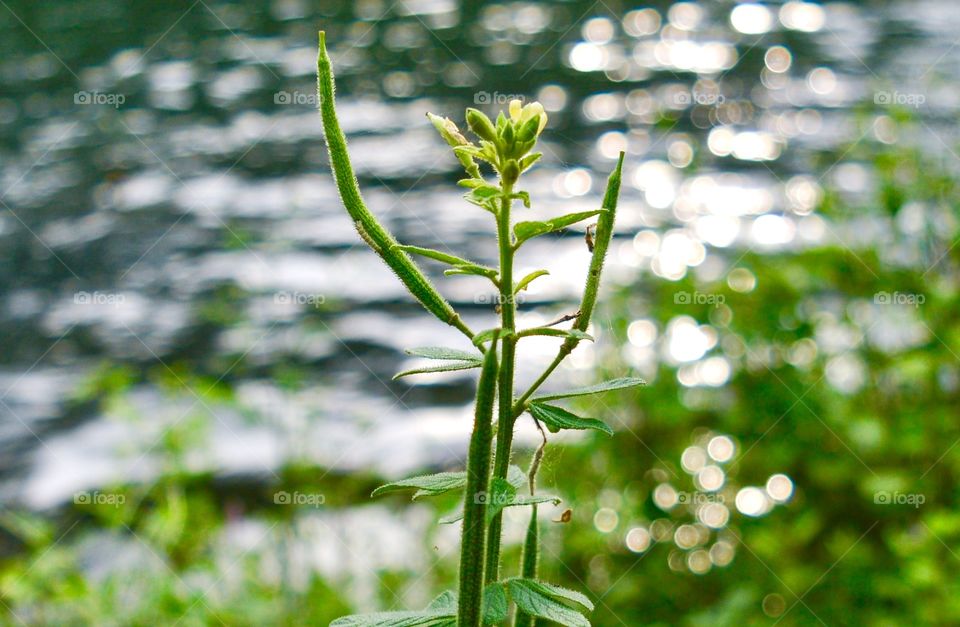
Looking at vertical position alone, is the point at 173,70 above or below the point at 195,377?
above

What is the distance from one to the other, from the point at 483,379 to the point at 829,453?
327 cm

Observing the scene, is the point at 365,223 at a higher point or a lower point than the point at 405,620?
higher

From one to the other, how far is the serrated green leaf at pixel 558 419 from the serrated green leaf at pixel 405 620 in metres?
0.15

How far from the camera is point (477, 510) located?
1.98 feet

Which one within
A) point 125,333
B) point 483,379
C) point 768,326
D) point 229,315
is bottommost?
point 125,333

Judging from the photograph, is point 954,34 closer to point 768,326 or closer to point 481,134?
point 768,326

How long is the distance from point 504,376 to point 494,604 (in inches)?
6.3

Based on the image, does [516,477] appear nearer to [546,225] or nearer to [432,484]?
[432,484]

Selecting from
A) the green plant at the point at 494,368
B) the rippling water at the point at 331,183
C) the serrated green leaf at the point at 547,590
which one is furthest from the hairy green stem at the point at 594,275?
the rippling water at the point at 331,183

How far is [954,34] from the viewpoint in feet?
40.4

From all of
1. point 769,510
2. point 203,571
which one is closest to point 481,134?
point 769,510

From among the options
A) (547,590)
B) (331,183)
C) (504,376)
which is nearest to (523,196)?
(504,376)

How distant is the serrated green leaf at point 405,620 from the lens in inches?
25.4

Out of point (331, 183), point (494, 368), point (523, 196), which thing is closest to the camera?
point (494, 368)
